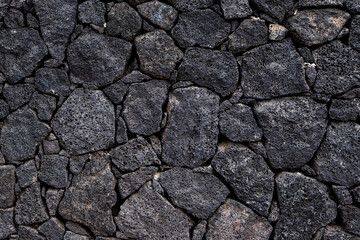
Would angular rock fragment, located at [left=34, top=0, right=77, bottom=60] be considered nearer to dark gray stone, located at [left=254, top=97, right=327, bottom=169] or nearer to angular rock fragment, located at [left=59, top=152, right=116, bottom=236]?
angular rock fragment, located at [left=59, top=152, right=116, bottom=236]

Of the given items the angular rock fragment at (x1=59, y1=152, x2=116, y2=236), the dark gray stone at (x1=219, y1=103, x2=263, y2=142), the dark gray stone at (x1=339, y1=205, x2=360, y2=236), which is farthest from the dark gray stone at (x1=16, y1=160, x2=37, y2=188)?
the dark gray stone at (x1=339, y1=205, x2=360, y2=236)

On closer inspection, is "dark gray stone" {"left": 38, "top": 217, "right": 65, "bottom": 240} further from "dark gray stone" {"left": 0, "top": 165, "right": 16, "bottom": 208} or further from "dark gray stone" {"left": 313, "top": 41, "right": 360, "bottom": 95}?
"dark gray stone" {"left": 313, "top": 41, "right": 360, "bottom": 95}

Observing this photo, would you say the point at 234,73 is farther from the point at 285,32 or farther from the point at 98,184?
the point at 98,184

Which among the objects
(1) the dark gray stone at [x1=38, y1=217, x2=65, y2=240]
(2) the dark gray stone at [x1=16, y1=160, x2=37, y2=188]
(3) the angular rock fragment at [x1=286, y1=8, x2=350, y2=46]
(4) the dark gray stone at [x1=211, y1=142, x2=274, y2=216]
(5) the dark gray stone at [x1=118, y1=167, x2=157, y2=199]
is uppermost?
(3) the angular rock fragment at [x1=286, y1=8, x2=350, y2=46]

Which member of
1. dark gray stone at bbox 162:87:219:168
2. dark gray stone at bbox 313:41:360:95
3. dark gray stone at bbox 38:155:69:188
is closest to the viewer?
dark gray stone at bbox 313:41:360:95

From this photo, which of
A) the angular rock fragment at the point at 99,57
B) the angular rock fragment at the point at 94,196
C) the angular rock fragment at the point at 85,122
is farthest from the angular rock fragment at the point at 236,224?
the angular rock fragment at the point at 99,57

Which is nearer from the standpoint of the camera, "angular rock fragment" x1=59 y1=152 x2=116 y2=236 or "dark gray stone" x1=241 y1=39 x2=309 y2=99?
"dark gray stone" x1=241 y1=39 x2=309 y2=99

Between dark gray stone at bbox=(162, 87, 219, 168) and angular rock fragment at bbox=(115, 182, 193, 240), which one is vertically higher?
dark gray stone at bbox=(162, 87, 219, 168)

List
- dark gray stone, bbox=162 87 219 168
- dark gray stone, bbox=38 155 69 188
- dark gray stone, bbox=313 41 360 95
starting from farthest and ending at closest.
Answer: dark gray stone, bbox=38 155 69 188 → dark gray stone, bbox=162 87 219 168 → dark gray stone, bbox=313 41 360 95

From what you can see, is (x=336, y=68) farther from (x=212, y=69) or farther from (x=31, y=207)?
(x=31, y=207)
